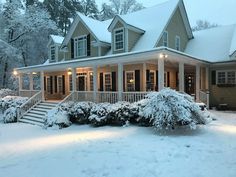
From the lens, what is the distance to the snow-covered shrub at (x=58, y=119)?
44.2ft

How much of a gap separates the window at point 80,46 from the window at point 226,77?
10521 mm

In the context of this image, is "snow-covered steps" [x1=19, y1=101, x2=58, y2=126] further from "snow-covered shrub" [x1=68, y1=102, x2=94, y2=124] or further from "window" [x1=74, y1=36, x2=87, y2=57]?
"window" [x1=74, y1=36, x2=87, y2=57]

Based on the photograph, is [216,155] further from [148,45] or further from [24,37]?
[24,37]

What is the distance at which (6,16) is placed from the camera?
29.6 m

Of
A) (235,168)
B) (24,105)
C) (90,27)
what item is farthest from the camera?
(90,27)

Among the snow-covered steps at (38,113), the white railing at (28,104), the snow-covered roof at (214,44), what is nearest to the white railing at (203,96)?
the snow-covered roof at (214,44)

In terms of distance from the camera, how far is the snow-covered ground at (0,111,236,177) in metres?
6.10

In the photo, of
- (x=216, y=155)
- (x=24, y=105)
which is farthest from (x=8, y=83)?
(x=216, y=155)

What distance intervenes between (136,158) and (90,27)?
1570 cm

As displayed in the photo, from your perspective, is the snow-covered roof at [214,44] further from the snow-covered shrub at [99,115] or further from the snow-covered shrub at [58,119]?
the snow-covered shrub at [58,119]

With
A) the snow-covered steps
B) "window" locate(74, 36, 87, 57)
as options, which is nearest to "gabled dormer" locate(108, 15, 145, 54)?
"window" locate(74, 36, 87, 57)

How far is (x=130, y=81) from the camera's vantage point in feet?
59.8

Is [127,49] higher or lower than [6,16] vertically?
lower

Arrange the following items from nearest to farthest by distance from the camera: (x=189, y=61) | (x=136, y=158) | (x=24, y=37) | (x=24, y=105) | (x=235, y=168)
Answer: (x=235, y=168)
(x=136, y=158)
(x=189, y=61)
(x=24, y=105)
(x=24, y=37)
